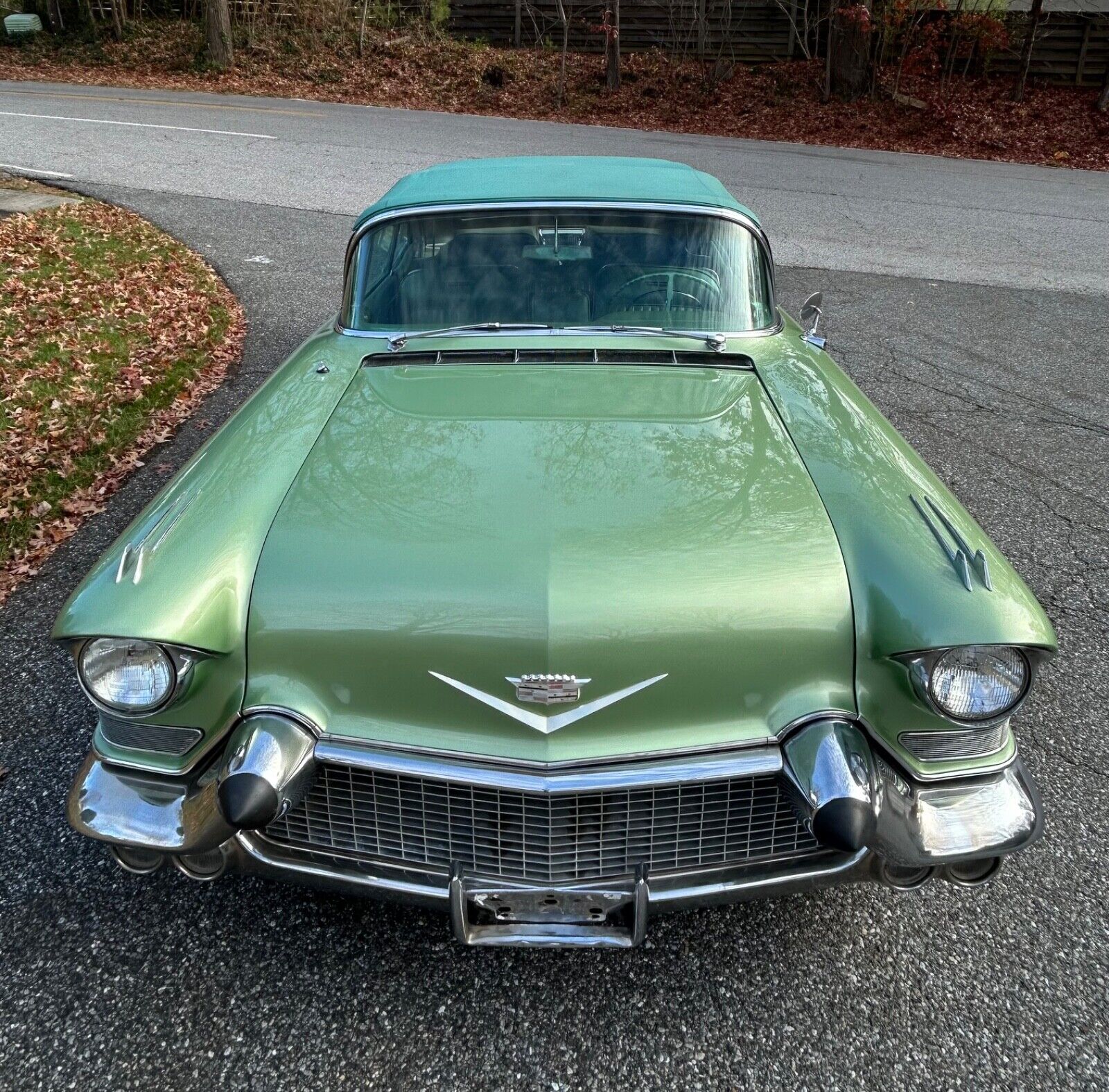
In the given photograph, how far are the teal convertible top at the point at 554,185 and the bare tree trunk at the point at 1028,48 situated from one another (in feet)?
50.2

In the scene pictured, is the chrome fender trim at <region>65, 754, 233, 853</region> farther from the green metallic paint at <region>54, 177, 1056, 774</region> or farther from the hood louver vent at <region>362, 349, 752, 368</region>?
the hood louver vent at <region>362, 349, 752, 368</region>

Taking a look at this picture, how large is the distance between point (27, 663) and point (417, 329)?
1.78 meters

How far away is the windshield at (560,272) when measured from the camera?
3131 mm

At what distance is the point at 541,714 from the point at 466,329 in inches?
63.1

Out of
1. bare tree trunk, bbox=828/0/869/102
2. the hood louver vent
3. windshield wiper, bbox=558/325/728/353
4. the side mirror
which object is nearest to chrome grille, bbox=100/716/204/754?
the hood louver vent

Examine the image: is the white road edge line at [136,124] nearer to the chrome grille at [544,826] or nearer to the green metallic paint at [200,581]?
the green metallic paint at [200,581]

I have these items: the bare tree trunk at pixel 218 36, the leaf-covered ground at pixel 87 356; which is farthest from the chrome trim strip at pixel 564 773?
the bare tree trunk at pixel 218 36

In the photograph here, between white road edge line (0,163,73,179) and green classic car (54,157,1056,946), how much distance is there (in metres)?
9.93

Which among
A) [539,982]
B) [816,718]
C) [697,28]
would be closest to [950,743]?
[816,718]

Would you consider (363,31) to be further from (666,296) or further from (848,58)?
(666,296)

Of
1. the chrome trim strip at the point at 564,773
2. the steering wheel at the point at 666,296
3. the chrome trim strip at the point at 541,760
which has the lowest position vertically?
the chrome trim strip at the point at 564,773

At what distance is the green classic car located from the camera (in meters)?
1.89

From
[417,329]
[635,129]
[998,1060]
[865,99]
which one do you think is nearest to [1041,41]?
[865,99]

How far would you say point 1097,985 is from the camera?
7.11 ft
